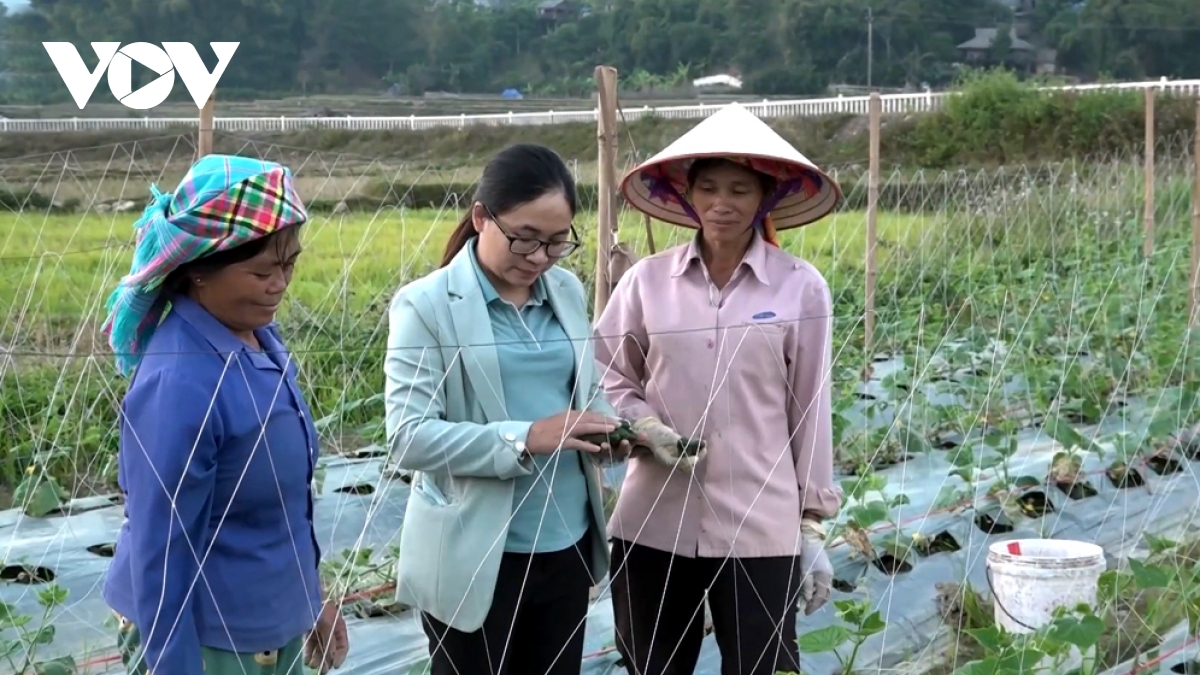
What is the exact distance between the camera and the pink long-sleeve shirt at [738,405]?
1771 mm

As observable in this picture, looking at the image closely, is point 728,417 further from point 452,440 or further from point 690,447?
point 452,440

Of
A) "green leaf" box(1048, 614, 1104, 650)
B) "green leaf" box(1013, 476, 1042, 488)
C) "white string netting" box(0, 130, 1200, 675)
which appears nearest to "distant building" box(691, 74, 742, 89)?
"white string netting" box(0, 130, 1200, 675)

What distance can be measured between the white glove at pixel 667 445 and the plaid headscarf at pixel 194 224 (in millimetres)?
521

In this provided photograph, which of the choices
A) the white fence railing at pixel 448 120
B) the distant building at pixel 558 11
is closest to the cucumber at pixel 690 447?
the white fence railing at pixel 448 120

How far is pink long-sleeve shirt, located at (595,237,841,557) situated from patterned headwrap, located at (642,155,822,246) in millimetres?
76

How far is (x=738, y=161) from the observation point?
70.3 inches

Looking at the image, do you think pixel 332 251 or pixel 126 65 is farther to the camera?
pixel 126 65

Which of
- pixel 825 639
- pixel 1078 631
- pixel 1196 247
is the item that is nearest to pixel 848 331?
pixel 1196 247

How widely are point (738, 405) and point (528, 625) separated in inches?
15.8

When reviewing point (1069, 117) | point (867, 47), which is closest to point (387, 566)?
point (1069, 117)

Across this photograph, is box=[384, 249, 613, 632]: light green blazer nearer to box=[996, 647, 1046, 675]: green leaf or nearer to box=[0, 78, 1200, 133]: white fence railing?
box=[996, 647, 1046, 675]: green leaf

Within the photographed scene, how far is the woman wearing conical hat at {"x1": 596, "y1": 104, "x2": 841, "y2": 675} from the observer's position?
1771mm

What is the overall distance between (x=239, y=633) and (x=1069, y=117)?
16.2 m

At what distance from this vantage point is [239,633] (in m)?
1.39
